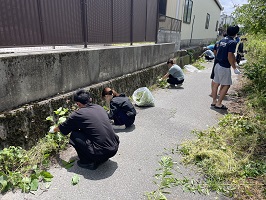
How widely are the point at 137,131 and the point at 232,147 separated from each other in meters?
1.88

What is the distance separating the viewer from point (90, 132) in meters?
2.96

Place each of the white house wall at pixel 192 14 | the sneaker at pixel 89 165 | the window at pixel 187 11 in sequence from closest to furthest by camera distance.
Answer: the sneaker at pixel 89 165, the white house wall at pixel 192 14, the window at pixel 187 11

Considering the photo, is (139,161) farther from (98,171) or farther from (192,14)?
(192,14)

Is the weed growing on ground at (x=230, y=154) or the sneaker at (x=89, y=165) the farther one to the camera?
the sneaker at (x=89, y=165)

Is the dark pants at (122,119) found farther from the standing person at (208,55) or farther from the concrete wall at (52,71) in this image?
the standing person at (208,55)

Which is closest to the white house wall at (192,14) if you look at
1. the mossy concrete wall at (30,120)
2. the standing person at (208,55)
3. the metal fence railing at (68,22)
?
the standing person at (208,55)

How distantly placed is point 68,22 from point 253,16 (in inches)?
205

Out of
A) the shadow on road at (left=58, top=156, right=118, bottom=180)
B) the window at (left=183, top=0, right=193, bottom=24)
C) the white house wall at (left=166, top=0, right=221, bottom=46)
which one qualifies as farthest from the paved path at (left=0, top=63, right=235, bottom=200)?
the window at (left=183, top=0, right=193, bottom=24)

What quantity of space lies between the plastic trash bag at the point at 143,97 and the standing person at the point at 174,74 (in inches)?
91.7

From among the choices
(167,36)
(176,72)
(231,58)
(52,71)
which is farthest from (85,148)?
(167,36)

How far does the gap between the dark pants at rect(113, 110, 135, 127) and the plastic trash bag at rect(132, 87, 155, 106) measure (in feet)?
4.59

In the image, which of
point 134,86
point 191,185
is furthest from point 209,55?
point 191,185

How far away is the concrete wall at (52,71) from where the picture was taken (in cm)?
298

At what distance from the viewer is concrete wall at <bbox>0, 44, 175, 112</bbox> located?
2.98m
